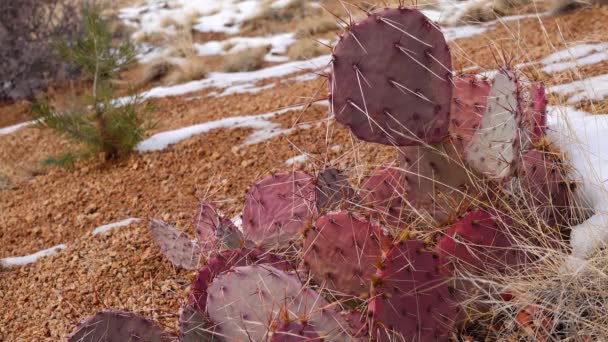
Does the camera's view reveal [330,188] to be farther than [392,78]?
Yes

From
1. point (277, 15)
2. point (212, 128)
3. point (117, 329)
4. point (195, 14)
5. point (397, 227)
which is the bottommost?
point (195, 14)

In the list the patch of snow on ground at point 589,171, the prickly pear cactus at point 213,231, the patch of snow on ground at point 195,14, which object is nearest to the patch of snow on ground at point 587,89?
the patch of snow on ground at point 589,171

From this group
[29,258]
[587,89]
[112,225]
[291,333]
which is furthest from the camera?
[112,225]

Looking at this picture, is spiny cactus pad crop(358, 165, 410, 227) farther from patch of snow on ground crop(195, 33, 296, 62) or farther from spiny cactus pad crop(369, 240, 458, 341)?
patch of snow on ground crop(195, 33, 296, 62)

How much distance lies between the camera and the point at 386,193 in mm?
2252

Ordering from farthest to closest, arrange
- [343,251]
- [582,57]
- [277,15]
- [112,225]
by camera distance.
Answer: [277,15], [582,57], [112,225], [343,251]

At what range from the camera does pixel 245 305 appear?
5.82 feet

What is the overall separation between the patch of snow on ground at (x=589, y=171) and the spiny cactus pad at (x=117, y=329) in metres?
1.20

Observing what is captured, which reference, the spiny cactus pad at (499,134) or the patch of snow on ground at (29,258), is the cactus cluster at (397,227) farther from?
the patch of snow on ground at (29,258)

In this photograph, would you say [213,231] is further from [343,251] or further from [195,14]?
[195,14]

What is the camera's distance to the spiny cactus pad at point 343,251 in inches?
70.9

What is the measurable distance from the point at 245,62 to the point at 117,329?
6.53 metres

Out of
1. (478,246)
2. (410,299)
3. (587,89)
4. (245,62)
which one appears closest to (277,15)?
(245,62)

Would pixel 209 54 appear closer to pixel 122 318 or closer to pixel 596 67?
pixel 596 67
